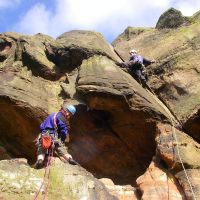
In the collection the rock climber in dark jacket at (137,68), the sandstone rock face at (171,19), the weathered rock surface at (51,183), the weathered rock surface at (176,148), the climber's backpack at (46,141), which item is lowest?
the weathered rock surface at (176,148)

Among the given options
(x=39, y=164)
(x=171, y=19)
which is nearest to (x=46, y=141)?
(x=39, y=164)

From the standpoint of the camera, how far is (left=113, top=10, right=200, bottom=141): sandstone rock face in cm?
1617

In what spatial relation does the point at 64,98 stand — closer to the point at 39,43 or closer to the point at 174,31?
the point at 39,43

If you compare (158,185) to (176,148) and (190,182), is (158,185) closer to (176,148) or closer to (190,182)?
(190,182)

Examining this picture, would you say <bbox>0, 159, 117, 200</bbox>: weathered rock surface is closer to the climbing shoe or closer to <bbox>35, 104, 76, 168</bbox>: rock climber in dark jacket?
the climbing shoe

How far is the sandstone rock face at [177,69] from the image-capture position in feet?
53.1

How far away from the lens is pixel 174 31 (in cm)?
2139

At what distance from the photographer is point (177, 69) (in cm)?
1772

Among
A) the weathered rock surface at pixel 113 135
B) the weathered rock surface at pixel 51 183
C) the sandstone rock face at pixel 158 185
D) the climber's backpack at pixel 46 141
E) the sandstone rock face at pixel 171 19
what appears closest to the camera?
the weathered rock surface at pixel 51 183

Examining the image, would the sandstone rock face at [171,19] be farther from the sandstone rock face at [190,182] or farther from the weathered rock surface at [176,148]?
the sandstone rock face at [190,182]

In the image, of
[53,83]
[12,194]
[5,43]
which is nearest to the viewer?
[12,194]

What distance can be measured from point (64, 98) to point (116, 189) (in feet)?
17.3

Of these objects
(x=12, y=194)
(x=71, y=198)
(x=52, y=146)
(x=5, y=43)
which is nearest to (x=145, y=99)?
(x=52, y=146)

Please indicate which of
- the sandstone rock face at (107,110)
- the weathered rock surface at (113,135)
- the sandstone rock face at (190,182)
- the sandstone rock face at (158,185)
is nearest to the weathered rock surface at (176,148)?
the sandstone rock face at (107,110)
